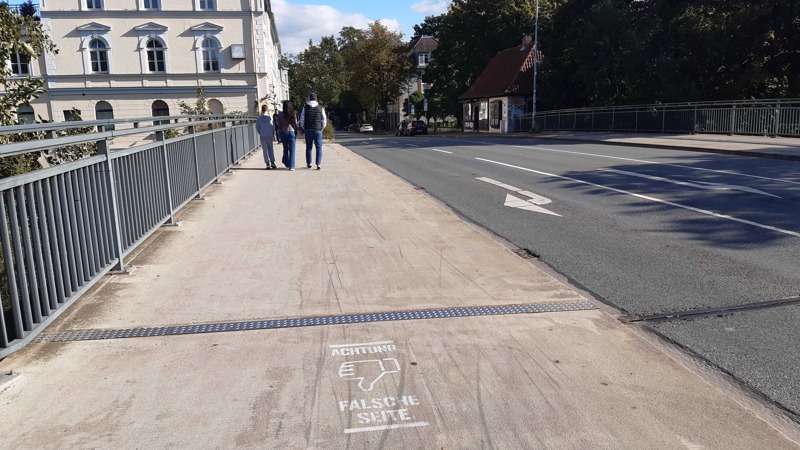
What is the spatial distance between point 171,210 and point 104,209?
2.74 metres

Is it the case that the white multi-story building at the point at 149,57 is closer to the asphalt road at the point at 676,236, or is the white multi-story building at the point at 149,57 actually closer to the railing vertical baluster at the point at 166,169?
the asphalt road at the point at 676,236

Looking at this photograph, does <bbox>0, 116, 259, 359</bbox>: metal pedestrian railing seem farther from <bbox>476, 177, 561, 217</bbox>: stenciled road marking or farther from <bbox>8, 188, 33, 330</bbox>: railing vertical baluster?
<bbox>476, 177, 561, 217</bbox>: stenciled road marking

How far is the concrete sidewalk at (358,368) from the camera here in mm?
3133

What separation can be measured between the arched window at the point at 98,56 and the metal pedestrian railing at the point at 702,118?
114 ft

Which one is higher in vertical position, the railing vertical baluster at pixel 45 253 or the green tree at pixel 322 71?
the green tree at pixel 322 71

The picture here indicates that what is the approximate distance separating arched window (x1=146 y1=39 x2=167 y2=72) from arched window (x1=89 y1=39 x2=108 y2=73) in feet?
10.0

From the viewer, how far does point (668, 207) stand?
9586 millimetres

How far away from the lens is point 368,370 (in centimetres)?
381

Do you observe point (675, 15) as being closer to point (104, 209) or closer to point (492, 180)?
point (492, 180)

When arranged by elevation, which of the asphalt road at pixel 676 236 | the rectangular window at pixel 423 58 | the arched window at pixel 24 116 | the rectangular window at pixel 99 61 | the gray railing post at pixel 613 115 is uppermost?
the rectangular window at pixel 423 58

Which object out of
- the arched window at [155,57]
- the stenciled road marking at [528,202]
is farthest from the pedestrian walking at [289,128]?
the arched window at [155,57]

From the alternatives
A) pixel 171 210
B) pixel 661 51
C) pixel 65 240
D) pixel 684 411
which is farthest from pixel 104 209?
pixel 661 51

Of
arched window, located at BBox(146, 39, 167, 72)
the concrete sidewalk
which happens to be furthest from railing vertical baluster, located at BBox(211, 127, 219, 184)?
arched window, located at BBox(146, 39, 167, 72)

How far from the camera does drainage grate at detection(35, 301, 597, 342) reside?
4.39 meters
